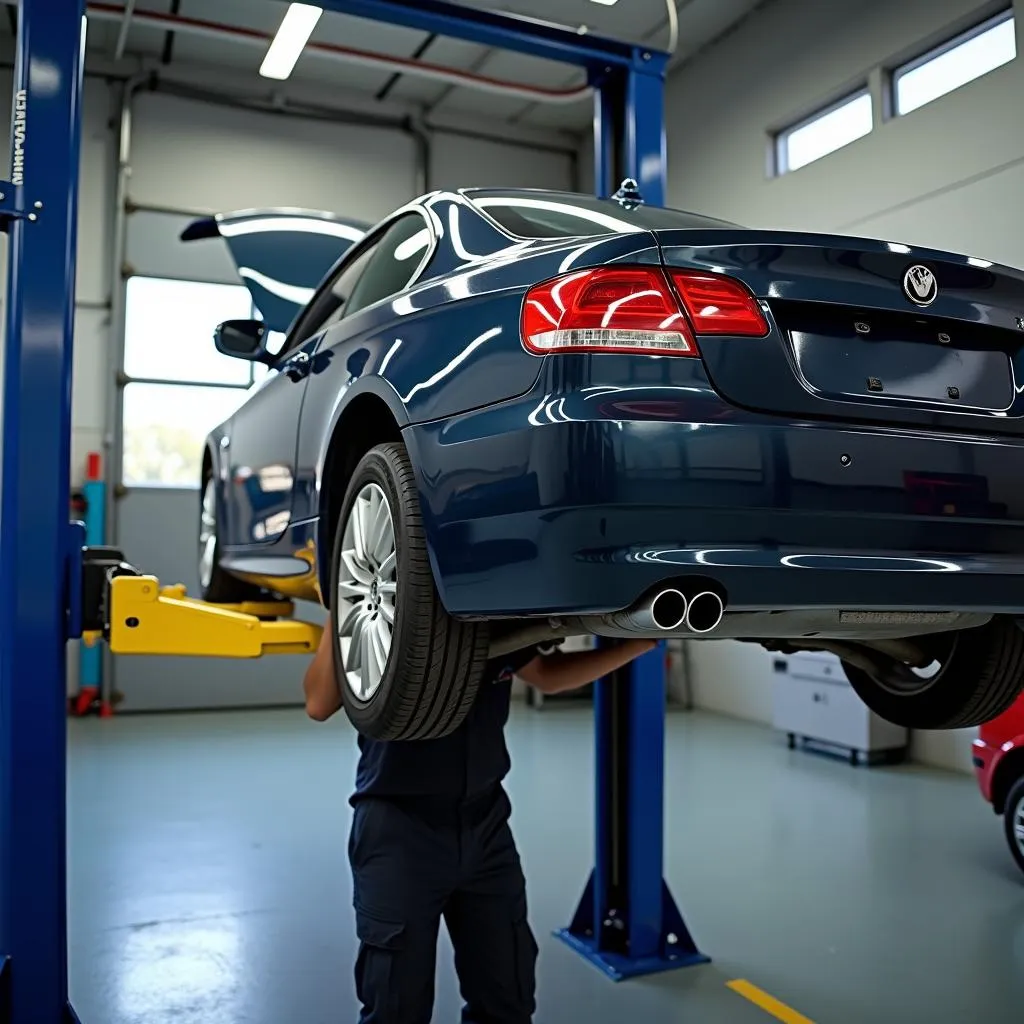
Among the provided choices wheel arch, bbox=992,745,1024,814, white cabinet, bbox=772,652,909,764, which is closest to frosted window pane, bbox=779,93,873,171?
white cabinet, bbox=772,652,909,764

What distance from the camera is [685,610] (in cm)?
164

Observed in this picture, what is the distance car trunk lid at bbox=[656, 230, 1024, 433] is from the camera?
1732 mm

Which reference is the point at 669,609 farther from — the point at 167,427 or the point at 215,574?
the point at 167,427

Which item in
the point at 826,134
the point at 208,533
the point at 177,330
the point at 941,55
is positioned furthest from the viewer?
the point at 177,330

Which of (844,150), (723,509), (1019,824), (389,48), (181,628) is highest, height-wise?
(389,48)

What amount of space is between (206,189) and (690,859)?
7526mm

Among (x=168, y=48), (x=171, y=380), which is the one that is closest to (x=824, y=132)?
(x=168, y=48)

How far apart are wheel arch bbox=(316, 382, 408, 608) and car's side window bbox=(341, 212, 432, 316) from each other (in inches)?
12.0

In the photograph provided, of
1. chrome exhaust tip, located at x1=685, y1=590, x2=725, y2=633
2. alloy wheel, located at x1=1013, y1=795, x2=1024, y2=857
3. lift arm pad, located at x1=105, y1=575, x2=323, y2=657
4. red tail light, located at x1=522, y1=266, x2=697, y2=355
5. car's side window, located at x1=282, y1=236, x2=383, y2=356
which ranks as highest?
car's side window, located at x1=282, y1=236, x2=383, y2=356

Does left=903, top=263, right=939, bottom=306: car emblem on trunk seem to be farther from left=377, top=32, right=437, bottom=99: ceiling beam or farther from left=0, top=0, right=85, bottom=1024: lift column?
left=377, top=32, right=437, bottom=99: ceiling beam

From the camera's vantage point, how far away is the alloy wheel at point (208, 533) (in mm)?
4021

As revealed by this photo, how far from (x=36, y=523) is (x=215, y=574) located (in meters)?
1.65

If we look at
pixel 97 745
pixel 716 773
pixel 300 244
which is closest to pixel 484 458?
pixel 300 244

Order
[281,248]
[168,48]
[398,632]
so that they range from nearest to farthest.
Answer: [398,632], [281,248], [168,48]
